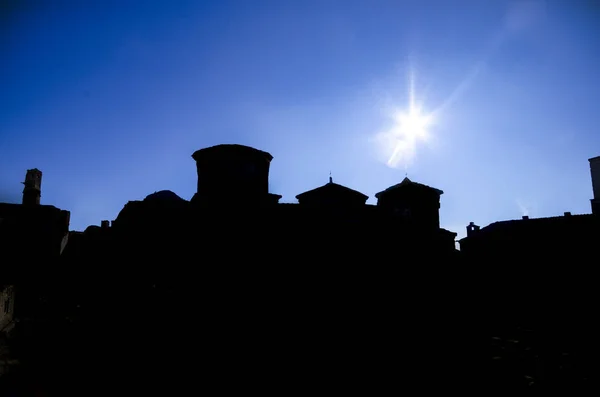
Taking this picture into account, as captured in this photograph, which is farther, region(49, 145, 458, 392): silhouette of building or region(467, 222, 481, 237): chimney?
region(467, 222, 481, 237): chimney

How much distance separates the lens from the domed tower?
64.4ft

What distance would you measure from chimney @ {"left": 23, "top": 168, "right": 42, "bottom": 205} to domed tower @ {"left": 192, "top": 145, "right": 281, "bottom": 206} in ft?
45.1

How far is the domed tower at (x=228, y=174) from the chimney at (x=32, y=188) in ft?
45.1

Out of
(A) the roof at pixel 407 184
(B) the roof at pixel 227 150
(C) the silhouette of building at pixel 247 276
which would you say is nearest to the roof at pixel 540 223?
(A) the roof at pixel 407 184

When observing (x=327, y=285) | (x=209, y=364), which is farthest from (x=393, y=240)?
(x=209, y=364)

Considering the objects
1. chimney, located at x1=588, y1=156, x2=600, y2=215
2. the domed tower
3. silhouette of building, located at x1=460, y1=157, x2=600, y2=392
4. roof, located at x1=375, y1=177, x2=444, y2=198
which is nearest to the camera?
silhouette of building, located at x1=460, y1=157, x2=600, y2=392

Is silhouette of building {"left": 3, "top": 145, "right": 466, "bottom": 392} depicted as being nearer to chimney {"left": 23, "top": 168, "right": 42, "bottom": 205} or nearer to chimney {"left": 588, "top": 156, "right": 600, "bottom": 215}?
chimney {"left": 23, "top": 168, "right": 42, "bottom": 205}

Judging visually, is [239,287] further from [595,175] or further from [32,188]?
[595,175]

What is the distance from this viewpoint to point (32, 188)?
2444cm

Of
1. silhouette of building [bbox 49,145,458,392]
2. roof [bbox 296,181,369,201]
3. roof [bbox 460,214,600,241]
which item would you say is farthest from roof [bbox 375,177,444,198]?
roof [bbox 460,214,600,241]

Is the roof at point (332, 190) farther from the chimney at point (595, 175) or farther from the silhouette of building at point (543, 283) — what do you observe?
the chimney at point (595, 175)

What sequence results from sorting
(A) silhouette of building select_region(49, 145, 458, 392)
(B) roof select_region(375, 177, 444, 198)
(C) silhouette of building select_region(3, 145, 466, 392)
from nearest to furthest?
1. (C) silhouette of building select_region(3, 145, 466, 392)
2. (A) silhouette of building select_region(49, 145, 458, 392)
3. (B) roof select_region(375, 177, 444, 198)

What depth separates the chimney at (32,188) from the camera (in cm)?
2417

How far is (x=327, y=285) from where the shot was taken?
47.7ft
